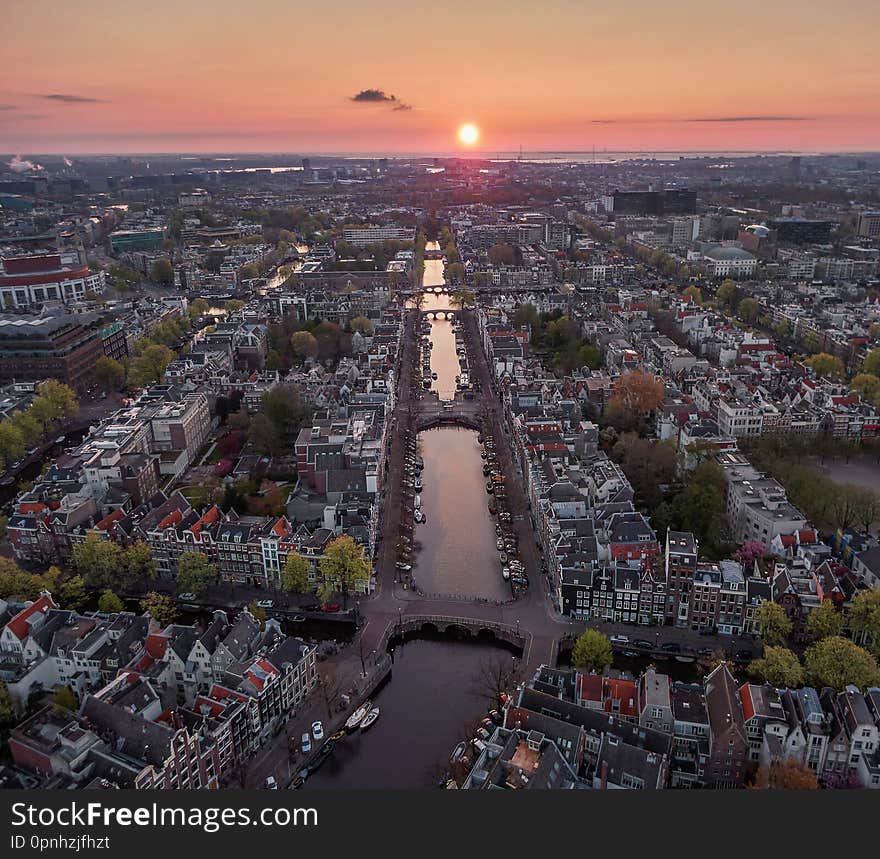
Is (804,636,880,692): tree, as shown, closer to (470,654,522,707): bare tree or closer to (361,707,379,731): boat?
(470,654,522,707): bare tree

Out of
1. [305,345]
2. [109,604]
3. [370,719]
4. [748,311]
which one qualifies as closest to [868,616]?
[370,719]

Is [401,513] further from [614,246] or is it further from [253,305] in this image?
[614,246]

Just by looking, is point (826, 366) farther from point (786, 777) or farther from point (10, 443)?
point (10, 443)

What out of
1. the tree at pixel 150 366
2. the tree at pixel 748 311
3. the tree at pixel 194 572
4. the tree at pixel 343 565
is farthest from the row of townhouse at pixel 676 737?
the tree at pixel 748 311

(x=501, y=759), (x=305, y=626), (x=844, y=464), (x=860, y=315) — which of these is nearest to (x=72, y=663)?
(x=305, y=626)

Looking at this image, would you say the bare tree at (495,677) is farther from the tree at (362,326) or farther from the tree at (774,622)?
the tree at (362,326)

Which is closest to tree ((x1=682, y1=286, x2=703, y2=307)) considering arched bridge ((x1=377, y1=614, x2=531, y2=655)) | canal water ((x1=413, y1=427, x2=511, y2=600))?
canal water ((x1=413, y1=427, x2=511, y2=600))
